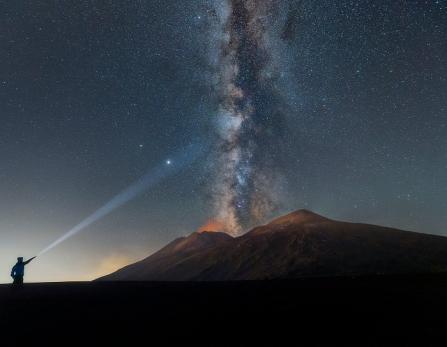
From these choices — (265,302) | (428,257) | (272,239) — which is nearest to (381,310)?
(265,302)

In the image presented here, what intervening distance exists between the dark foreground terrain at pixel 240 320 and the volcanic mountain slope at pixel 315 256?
129ft

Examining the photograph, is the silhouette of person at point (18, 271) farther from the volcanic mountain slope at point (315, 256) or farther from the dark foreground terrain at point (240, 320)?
the volcanic mountain slope at point (315, 256)

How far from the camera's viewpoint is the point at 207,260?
75875mm

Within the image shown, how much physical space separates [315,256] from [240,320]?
55.0 m

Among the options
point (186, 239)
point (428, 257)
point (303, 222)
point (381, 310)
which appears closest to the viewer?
point (381, 310)

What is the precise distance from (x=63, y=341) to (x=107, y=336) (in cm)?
79

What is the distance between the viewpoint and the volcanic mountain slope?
162 feet

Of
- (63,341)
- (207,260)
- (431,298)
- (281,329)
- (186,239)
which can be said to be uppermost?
(186,239)

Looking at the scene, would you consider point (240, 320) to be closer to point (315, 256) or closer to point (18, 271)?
point (18, 271)

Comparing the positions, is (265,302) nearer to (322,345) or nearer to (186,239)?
(322,345)

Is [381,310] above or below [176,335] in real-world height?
below

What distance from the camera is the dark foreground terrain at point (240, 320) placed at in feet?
18.5

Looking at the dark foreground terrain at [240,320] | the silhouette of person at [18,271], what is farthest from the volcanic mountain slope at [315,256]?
the silhouette of person at [18,271]

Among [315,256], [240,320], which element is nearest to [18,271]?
[240,320]
